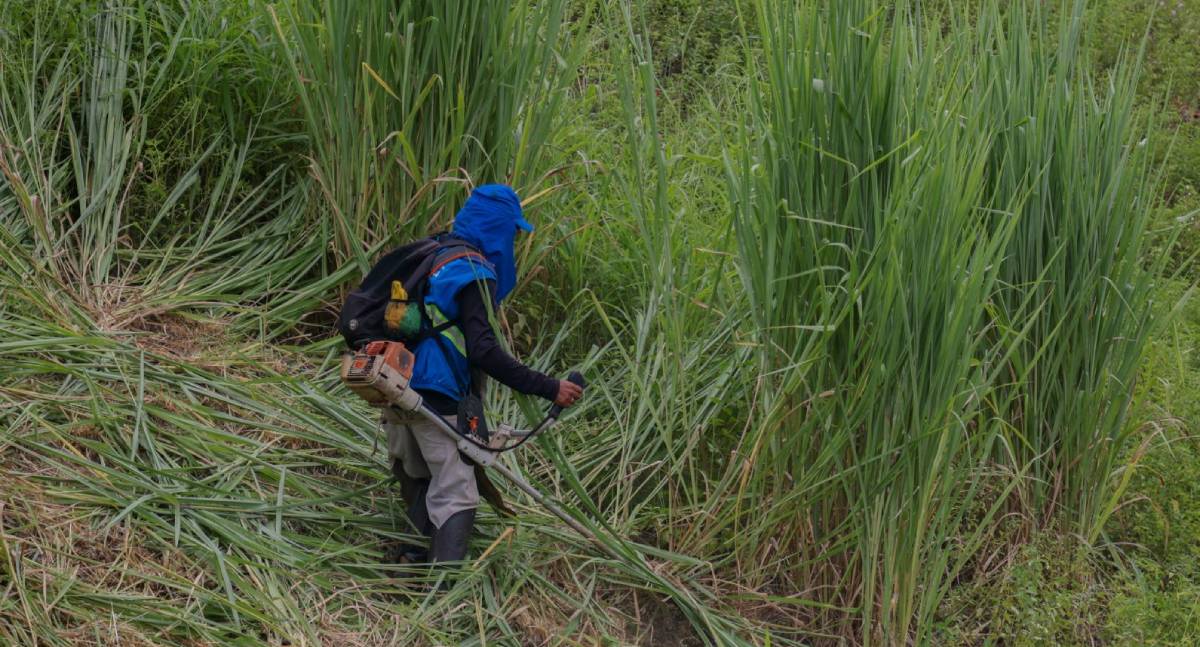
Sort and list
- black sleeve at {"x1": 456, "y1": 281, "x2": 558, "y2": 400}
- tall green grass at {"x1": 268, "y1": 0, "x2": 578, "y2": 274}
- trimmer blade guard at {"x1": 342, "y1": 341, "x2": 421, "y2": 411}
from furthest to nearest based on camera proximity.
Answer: tall green grass at {"x1": 268, "y1": 0, "x2": 578, "y2": 274}
black sleeve at {"x1": 456, "y1": 281, "x2": 558, "y2": 400}
trimmer blade guard at {"x1": 342, "y1": 341, "x2": 421, "y2": 411}

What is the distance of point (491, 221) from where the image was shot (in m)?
3.69

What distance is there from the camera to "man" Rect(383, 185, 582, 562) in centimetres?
361

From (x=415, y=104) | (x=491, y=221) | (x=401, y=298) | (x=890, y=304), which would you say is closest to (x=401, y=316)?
(x=401, y=298)

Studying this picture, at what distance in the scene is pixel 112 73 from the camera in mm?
4965

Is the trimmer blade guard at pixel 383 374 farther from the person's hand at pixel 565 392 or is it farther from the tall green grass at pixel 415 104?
the tall green grass at pixel 415 104

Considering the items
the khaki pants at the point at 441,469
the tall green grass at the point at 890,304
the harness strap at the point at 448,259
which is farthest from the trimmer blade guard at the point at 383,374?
the tall green grass at the point at 890,304

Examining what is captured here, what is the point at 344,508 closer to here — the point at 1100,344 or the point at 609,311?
the point at 609,311

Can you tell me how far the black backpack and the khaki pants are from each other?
23cm

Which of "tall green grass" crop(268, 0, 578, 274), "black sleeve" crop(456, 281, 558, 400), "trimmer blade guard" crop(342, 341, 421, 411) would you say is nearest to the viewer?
"trimmer blade guard" crop(342, 341, 421, 411)

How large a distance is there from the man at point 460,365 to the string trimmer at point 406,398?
0.06 metres

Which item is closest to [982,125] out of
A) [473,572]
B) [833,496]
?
[833,496]

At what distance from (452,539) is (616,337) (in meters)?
0.81

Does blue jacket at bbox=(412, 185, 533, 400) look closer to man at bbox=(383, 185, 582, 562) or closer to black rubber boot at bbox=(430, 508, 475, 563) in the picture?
man at bbox=(383, 185, 582, 562)

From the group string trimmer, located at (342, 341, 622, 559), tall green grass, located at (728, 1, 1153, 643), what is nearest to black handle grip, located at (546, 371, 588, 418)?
string trimmer, located at (342, 341, 622, 559)
